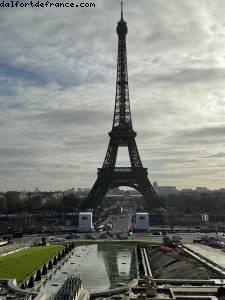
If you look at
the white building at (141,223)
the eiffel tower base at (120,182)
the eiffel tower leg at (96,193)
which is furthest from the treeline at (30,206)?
the white building at (141,223)

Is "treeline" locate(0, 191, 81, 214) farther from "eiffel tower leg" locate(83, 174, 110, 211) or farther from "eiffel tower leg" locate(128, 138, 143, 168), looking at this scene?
"eiffel tower leg" locate(128, 138, 143, 168)

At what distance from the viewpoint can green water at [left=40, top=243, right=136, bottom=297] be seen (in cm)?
4030

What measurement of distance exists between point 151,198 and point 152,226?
5886 mm

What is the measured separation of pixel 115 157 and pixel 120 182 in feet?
14.8

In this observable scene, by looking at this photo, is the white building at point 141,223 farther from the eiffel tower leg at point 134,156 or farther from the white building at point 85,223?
the eiffel tower leg at point 134,156

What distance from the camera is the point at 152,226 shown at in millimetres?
93062

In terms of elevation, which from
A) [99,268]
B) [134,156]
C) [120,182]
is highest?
[134,156]

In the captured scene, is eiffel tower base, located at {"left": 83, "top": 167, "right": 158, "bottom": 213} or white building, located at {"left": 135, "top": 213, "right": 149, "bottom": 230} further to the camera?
eiffel tower base, located at {"left": 83, "top": 167, "right": 158, "bottom": 213}

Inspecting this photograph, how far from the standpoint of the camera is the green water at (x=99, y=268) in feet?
132

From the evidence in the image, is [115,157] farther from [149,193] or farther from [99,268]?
[99,268]

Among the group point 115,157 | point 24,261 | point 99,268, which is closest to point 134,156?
point 115,157

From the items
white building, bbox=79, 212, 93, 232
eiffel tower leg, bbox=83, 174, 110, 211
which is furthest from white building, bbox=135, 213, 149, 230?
eiffel tower leg, bbox=83, 174, 110, 211

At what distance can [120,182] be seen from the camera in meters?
92.4

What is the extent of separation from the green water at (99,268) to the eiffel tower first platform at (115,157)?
82.5ft
